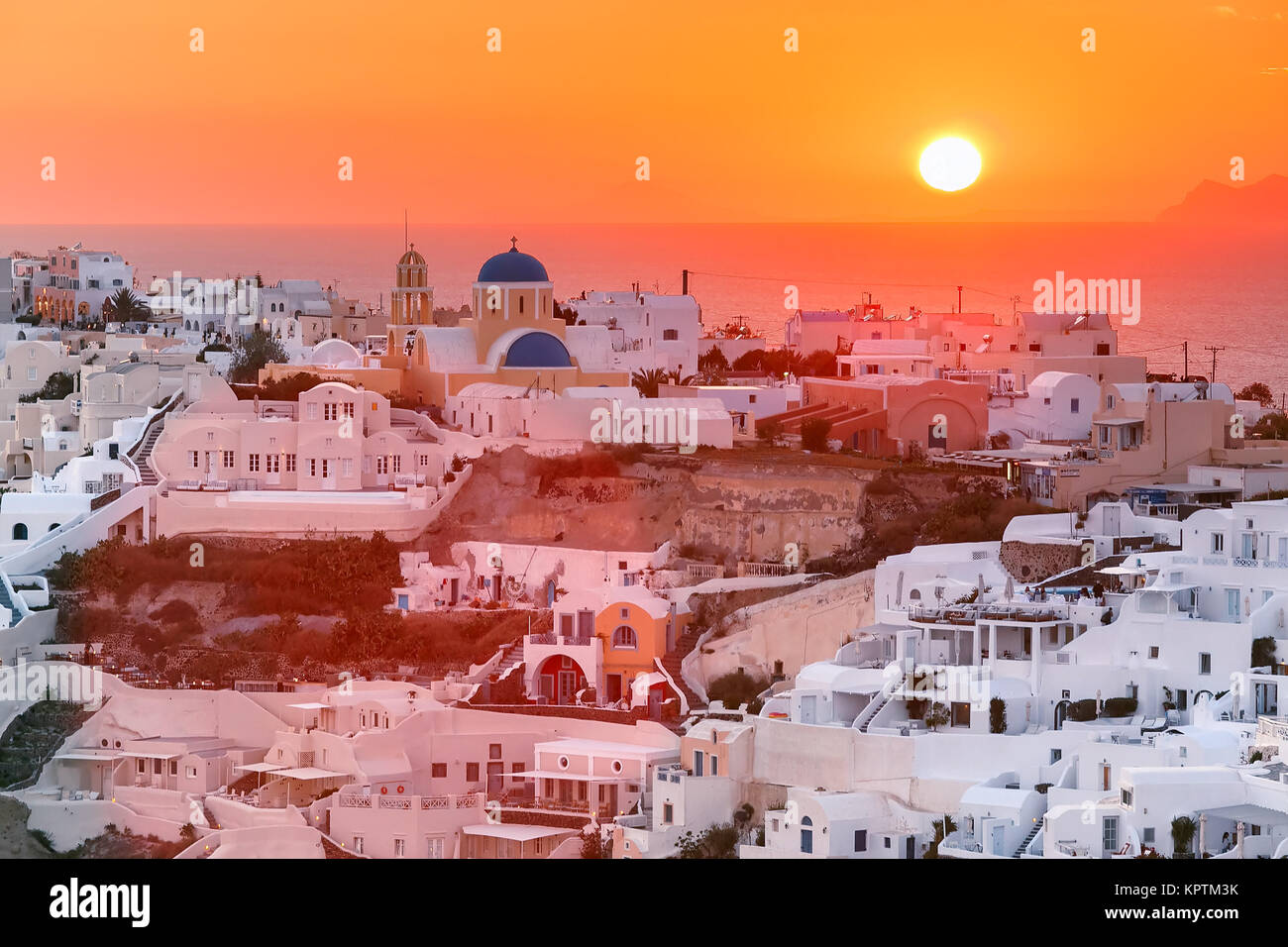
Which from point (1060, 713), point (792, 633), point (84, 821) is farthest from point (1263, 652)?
point (84, 821)

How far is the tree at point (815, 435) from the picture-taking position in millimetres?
32969

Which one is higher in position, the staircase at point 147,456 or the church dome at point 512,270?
the church dome at point 512,270

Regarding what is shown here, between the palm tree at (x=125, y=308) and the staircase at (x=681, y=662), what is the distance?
19748 millimetres

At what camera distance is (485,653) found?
1165 inches

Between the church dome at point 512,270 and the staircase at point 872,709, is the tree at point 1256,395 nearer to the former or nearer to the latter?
the church dome at point 512,270

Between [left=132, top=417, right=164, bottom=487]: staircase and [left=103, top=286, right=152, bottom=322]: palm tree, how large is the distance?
39.1 feet

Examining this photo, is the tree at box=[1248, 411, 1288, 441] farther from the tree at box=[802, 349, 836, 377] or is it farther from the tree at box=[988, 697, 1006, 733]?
the tree at box=[988, 697, 1006, 733]

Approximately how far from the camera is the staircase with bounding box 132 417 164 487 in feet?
109

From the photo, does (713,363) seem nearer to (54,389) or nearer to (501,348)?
(501,348)

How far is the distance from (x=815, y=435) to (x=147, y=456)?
25.3 feet
